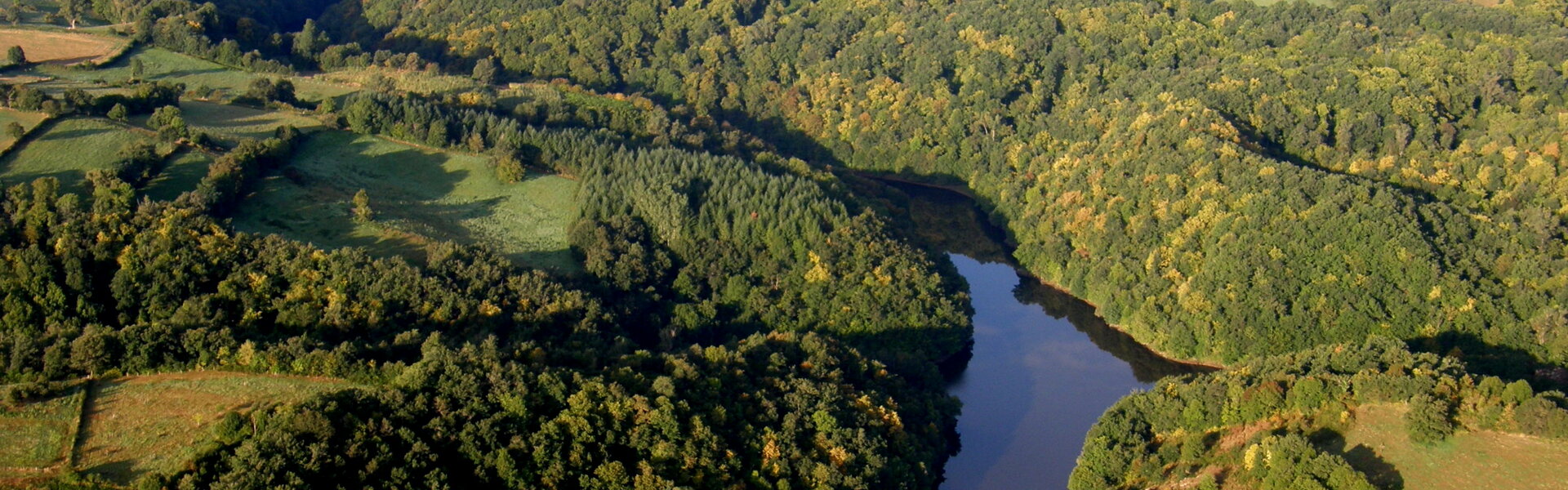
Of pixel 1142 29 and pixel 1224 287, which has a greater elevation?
pixel 1142 29

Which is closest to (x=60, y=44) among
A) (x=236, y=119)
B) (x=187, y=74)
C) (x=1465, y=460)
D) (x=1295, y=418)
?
(x=187, y=74)

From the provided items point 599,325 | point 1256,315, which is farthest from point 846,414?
point 1256,315

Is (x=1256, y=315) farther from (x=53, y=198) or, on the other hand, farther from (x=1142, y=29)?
(x=53, y=198)

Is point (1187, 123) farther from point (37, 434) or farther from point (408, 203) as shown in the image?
point (37, 434)

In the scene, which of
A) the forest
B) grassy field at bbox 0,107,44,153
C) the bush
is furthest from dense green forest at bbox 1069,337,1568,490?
grassy field at bbox 0,107,44,153

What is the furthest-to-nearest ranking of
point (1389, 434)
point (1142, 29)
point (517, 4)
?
point (517, 4) < point (1142, 29) < point (1389, 434)

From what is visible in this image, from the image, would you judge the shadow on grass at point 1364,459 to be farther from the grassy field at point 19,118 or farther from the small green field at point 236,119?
the grassy field at point 19,118
